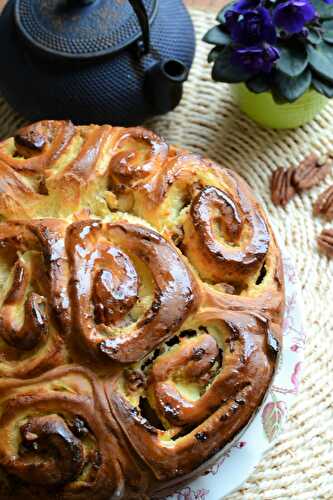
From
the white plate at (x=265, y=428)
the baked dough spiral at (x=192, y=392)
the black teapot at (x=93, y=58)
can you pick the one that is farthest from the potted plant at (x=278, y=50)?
the baked dough spiral at (x=192, y=392)

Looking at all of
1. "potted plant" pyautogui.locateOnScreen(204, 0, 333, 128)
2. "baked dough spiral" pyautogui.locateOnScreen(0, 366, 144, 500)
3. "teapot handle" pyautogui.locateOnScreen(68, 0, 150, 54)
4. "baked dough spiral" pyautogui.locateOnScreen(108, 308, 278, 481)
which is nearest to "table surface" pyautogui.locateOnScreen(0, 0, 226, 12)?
"potted plant" pyautogui.locateOnScreen(204, 0, 333, 128)

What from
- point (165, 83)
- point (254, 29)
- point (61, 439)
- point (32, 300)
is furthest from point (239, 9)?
point (61, 439)

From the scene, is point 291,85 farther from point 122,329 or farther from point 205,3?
point 122,329

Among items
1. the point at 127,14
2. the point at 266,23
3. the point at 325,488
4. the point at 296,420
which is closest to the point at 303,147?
the point at 266,23

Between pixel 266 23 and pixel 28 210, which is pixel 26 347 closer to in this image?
pixel 28 210

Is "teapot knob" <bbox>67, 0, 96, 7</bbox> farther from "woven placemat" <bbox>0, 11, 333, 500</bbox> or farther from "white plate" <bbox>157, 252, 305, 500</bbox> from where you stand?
"white plate" <bbox>157, 252, 305, 500</bbox>

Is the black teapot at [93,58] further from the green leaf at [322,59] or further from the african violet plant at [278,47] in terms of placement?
the green leaf at [322,59]
